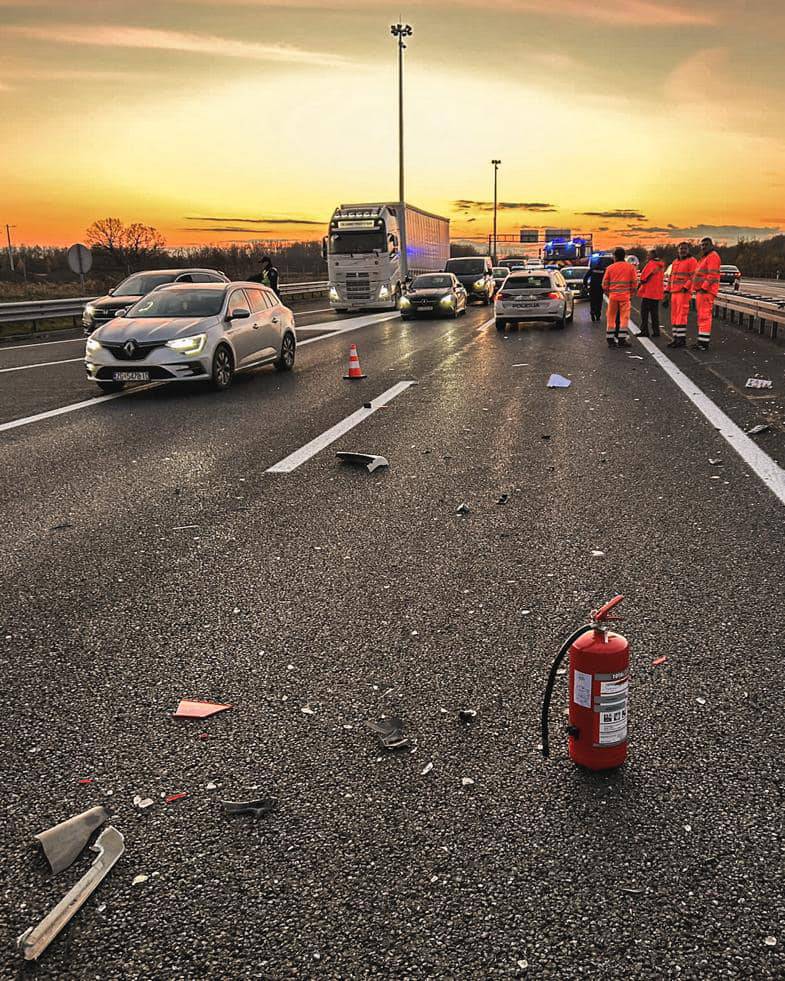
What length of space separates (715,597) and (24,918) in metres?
3.65

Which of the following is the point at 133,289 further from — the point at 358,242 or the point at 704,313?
the point at 358,242

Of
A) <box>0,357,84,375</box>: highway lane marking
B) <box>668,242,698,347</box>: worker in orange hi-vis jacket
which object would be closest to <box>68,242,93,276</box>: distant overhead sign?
<box>0,357,84,375</box>: highway lane marking

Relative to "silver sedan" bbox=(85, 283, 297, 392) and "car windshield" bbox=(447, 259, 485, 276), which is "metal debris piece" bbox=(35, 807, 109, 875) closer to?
"silver sedan" bbox=(85, 283, 297, 392)

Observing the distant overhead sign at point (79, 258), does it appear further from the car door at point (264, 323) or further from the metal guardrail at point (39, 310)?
the car door at point (264, 323)

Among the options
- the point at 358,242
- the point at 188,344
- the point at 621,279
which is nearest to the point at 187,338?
the point at 188,344

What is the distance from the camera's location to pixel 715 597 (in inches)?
189

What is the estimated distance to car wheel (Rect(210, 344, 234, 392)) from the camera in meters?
13.0

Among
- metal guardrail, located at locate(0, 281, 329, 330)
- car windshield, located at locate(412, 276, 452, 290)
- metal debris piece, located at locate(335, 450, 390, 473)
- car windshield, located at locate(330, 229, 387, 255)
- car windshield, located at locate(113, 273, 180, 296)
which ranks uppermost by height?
car windshield, located at locate(330, 229, 387, 255)

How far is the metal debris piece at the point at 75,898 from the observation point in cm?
241

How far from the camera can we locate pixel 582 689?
3.17 meters

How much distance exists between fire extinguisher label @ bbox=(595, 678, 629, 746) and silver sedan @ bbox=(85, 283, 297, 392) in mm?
10287

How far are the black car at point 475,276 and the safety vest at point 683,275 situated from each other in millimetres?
21826

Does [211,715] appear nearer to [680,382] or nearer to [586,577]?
[586,577]

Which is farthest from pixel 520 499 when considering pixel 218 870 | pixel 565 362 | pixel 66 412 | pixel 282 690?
pixel 565 362
